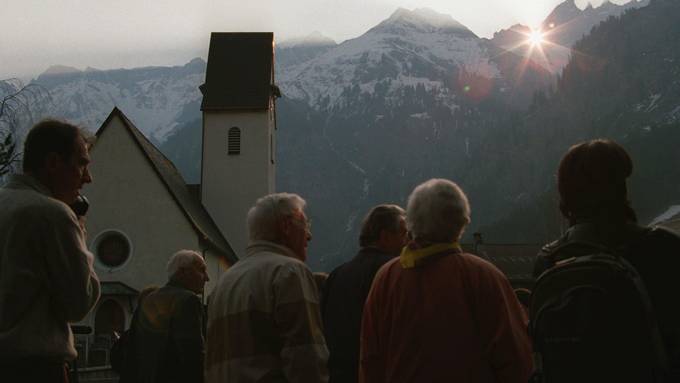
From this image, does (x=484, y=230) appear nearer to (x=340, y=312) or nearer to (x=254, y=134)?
(x=254, y=134)

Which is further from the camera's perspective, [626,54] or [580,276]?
[626,54]

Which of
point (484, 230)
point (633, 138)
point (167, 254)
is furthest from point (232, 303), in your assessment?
point (633, 138)

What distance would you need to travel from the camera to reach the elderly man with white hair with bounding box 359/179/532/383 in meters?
4.32

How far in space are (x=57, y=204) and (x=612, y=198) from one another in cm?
253

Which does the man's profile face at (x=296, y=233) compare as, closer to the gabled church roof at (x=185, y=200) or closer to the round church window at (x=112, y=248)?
the gabled church roof at (x=185, y=200)

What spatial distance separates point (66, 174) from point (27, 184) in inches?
7.5

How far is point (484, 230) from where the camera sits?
5394 inches

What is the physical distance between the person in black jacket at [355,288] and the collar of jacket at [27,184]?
8.18 feet

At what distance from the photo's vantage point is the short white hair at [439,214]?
15.3ft

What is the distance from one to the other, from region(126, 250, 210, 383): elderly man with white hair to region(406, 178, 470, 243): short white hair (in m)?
2.88

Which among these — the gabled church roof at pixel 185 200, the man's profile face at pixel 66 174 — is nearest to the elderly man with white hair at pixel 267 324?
the man's profile face at pixel 66 174

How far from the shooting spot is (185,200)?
38344 mm

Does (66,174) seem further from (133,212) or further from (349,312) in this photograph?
(133,212)

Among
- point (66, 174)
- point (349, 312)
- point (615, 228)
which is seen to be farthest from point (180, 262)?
point (615, 228)
